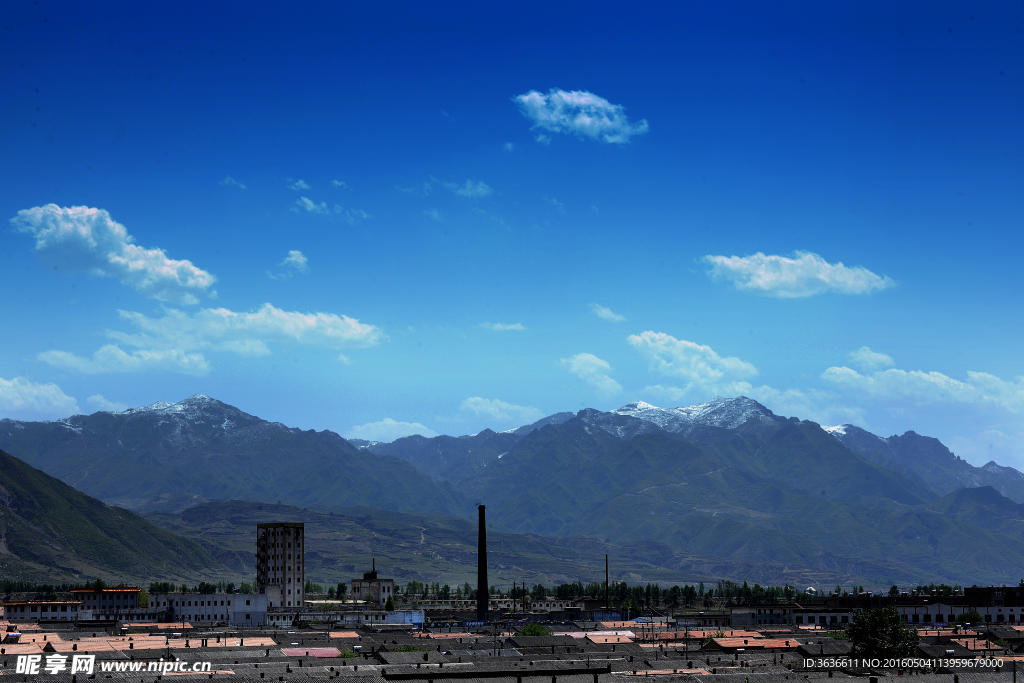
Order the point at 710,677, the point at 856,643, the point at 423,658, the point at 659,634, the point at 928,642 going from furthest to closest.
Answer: the point at 659,634 < the point at 928,642 < the point at 856,643 < the point at 423,658 < the point at 710,677

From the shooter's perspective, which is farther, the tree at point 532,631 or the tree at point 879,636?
the tree at point 532,631

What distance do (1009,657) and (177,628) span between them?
125 m

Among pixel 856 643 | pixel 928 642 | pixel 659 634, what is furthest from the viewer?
pixel 659 634

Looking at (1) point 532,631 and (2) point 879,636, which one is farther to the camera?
(1) point 532,631

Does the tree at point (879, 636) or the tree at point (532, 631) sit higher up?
the tree at point (879, 636)

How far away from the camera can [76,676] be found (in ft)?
294

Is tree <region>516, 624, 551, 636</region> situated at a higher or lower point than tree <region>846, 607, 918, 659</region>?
lower

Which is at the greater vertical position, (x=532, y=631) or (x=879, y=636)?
(x=879, y=636)

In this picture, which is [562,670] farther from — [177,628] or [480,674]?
[177,628]

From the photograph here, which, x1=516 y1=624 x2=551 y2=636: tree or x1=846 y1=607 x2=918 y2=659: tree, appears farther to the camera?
x1=516 y1=624 x2=551 y2=636: tree

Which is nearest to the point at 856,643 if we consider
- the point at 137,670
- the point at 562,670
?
the point at 562,670

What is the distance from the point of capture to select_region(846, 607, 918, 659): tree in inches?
4909

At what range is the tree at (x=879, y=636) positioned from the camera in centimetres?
12469

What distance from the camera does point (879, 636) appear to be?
128 meters
